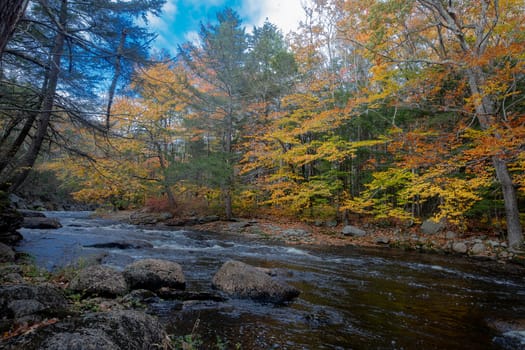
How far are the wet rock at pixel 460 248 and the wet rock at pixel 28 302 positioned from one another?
12.7 m

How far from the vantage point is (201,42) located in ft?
56.7

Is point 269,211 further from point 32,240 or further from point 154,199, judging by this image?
point 32,240

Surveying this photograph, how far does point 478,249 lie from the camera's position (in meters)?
10.5

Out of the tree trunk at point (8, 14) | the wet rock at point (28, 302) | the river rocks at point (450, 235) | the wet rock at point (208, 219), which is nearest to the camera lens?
the tree trunk at point (8, 14)

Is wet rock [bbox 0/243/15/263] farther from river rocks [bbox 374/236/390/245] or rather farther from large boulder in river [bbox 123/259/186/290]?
river rocks [bbox 374/236/390/245]

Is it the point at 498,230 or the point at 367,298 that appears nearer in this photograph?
the point at 367,298

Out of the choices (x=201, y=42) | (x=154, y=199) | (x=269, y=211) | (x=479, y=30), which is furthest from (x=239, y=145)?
(x=479, y=30)

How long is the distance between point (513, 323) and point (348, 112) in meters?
11.6

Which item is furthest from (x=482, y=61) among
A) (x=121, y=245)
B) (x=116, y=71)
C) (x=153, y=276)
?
(x=121, y=245)

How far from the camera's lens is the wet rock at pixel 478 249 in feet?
34.1

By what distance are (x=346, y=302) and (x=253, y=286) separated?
1.81m

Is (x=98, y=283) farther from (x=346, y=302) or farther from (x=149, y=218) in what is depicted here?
(x=149, y=218)

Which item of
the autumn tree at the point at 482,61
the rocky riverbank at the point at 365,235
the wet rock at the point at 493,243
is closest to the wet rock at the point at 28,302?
the rocky riverbank at the point at 365,235

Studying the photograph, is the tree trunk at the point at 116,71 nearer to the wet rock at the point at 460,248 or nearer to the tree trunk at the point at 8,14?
the tree trunk at the point at 8,14
